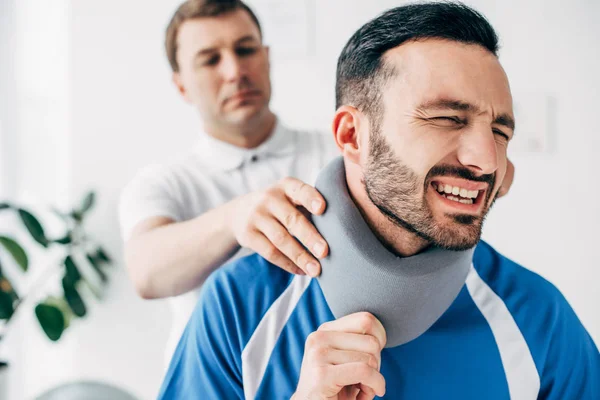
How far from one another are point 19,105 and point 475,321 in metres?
2.31

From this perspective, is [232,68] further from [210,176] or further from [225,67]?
[210,176]

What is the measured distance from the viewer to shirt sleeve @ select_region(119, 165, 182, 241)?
1.33 m

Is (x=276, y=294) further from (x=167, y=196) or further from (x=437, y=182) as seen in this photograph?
(x=167, y=196)

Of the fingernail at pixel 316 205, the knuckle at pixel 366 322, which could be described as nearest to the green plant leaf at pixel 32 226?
the fingernail at pixel 316 205

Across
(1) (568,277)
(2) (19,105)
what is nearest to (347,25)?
(1) (568,277)

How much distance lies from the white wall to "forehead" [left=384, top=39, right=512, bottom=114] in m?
1.44

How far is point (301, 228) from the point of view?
2.96 feet

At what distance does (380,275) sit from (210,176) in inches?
30.1

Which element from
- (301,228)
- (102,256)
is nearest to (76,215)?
(102,256)

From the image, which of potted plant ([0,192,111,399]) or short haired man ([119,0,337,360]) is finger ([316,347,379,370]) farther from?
potted plant ([0,192,111,399])

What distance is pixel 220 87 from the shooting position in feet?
4.75

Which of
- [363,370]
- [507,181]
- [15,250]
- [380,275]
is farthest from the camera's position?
[15,250]

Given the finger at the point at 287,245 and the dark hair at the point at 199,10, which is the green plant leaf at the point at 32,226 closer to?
the dark hair at the point at 199,10

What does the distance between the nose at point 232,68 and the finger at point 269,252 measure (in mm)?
627
